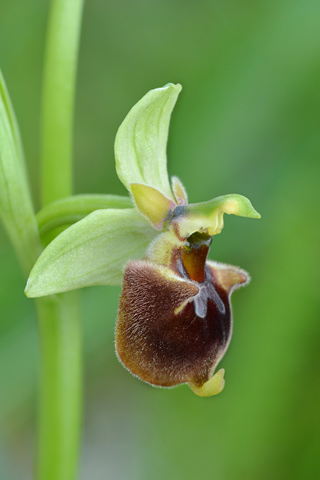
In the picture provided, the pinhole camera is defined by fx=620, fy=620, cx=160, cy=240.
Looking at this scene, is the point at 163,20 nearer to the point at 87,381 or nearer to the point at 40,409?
the point at 87,381

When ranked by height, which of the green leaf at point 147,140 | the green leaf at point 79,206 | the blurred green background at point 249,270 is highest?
the green leaf at point 147,140

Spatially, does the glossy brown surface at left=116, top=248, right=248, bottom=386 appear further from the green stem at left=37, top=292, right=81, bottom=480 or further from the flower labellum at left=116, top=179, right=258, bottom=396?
the green stem at left=37, top=292, right=81, bottom=480

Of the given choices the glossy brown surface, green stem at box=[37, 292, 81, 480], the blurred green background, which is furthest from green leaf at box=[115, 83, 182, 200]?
the blurred green background

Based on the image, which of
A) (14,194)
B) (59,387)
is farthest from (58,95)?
(59,387)

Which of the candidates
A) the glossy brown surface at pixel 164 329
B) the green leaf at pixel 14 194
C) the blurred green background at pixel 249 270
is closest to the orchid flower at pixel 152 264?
the glossy brown surface at pixel 164 329

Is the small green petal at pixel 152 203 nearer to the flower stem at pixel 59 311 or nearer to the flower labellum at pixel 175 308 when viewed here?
the flower labellum at pixel 175 308

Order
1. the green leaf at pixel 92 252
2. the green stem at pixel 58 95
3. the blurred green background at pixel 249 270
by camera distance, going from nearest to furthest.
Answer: the green leaf at pixel 92 252 → the green stem at pixel 58 95 → the blurred green background at pixel 249 270

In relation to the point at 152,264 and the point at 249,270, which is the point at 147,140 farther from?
the point at 249,270
